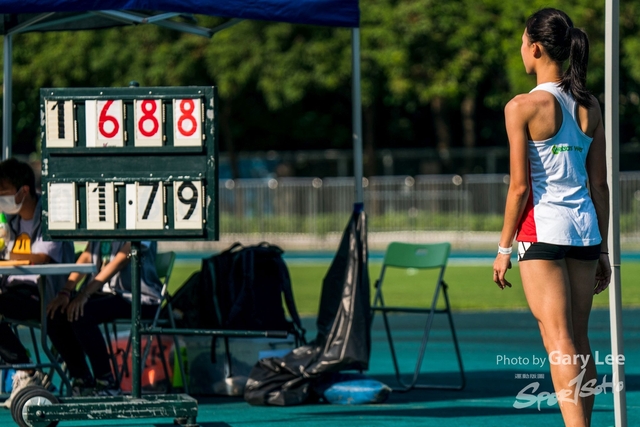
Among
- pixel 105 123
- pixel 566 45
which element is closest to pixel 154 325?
pixel 105 123

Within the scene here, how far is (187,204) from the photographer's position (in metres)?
5.54

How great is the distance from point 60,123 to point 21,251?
1390mm

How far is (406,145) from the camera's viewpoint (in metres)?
37.9

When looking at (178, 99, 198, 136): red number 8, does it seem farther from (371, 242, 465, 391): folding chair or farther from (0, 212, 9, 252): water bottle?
(371, 242, 465, 391): folding chair

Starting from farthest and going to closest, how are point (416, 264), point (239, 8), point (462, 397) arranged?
point (416, 264) < point (462, 397) < point (239, 8)

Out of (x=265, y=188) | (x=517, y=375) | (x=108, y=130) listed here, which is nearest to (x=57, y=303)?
(x=108, y=130)

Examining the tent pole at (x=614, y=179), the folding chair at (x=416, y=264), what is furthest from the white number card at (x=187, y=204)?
the folding chair at (x=416, y=264)

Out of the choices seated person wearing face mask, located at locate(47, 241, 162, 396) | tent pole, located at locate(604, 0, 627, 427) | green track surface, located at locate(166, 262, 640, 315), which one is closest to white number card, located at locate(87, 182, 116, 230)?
seated person wearing face mask, located at locate(47, 241, 162, 396)

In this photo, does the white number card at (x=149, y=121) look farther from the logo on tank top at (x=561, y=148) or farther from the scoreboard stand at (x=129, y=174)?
the logo on tank top at (x=561, y=148)

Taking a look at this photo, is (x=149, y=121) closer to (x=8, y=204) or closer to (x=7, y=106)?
(x=8, y=204)

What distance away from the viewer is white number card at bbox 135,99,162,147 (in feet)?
18.1

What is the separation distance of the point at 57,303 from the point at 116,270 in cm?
42

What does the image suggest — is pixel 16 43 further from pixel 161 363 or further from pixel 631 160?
pixel 161 363

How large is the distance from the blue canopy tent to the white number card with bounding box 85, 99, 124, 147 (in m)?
0.78
